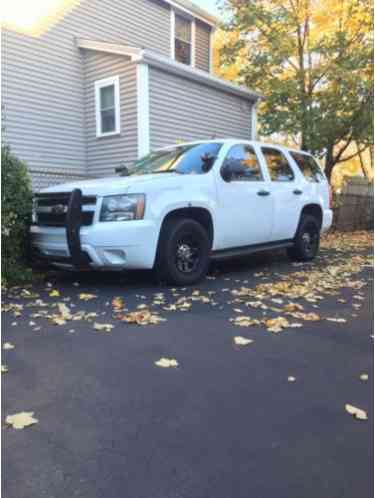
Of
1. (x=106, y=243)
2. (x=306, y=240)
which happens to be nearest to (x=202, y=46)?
(x=306, y=240)

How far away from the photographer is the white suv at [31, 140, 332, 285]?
469 cm

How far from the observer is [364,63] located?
470 inches

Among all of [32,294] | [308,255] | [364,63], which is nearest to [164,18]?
[364,63]

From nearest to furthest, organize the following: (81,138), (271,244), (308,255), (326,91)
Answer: (271,244) < (308,255) < (81,138) < (326,91)

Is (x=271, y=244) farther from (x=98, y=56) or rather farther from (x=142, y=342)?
(x=98, y=56)

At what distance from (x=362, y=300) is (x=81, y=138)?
361 inches

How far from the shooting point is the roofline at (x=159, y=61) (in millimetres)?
9531

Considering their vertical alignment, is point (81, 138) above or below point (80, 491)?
above

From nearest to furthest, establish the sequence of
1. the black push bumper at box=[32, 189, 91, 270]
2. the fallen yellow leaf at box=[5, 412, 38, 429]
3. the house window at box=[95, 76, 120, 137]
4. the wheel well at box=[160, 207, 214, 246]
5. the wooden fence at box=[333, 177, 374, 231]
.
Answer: the fallen yellow leaf at box=[5, 412, 38, 429]
the black push bumper at box=[32, 189, 91, 270]
the wheel well at box=[160, 207, 214, 246]
the house window at box=[95, 76, 120, 137]
the wooden fence at box=[333, 177, 374, 231]

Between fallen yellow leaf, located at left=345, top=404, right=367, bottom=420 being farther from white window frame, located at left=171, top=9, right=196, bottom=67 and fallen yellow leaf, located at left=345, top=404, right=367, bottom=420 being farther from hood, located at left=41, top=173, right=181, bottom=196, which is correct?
white window frame, located at left=171, top=9, right=196, bottom=67

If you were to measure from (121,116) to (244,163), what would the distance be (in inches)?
219

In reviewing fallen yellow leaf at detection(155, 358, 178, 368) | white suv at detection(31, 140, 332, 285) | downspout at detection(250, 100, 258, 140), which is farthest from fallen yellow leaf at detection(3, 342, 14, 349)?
downspout at detection(250, 100, 258, 140)

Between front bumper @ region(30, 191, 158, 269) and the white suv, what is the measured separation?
0.04 feet

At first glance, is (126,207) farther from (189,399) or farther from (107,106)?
(107,106)
